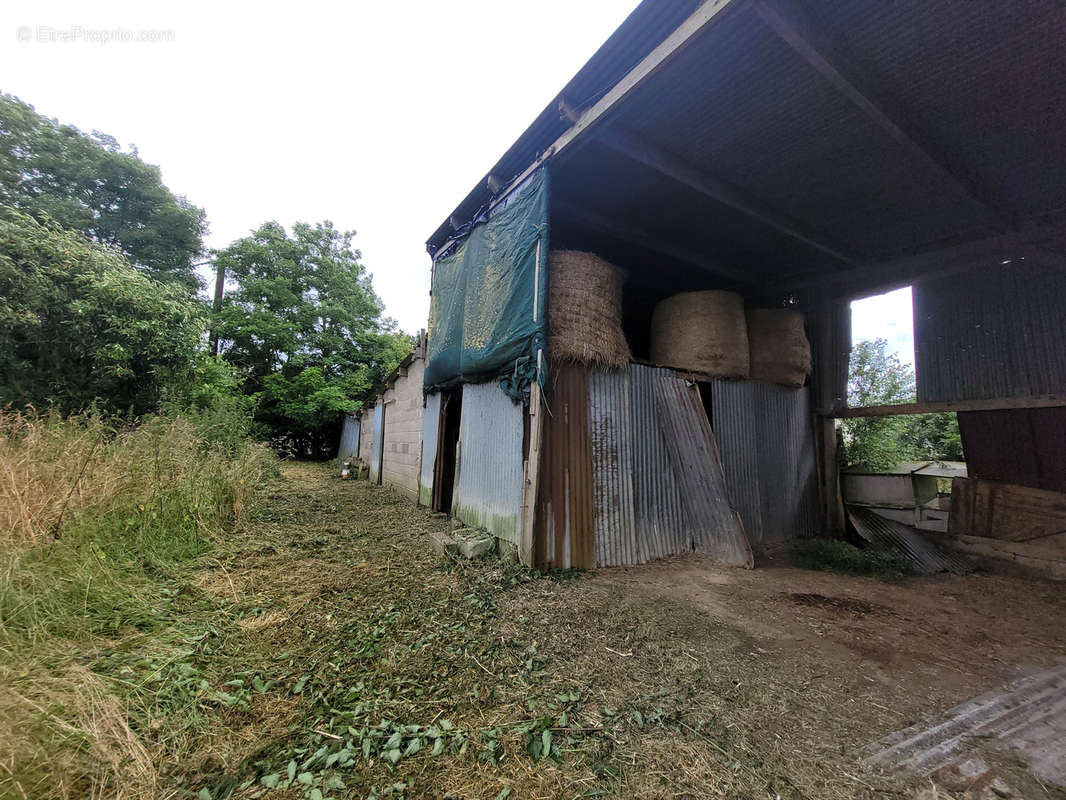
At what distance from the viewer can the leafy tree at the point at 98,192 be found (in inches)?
466

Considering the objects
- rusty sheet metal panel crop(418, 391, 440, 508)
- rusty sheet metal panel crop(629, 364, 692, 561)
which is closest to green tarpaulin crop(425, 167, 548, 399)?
rusty sheet metal panel crop(418, 391, 440, 508)

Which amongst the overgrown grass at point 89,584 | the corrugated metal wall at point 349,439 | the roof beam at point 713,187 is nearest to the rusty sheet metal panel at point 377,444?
the corrugated metal wall at point 349,439

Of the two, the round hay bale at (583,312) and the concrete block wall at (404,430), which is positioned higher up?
the round hay bale at (583,312)

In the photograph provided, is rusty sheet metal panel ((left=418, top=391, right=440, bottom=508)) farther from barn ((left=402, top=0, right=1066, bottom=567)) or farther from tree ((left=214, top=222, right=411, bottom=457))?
tree ((left=214, top=222, right=411, bottom=457))

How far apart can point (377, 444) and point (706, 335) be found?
904 cm

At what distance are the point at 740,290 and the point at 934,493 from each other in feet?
14.5

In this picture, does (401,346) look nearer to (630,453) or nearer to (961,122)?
(630,453)

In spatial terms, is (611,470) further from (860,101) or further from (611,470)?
(860,101)

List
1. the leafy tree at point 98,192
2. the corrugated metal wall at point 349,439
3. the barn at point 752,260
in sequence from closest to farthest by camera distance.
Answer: the barn at point 752,260
the leafy tree at point 98,192
the corrugated metal wall at point 349,439

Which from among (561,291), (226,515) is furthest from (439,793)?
(226,515)

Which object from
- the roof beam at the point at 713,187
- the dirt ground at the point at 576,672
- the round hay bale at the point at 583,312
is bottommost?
the dirt ground at the point at 576,672

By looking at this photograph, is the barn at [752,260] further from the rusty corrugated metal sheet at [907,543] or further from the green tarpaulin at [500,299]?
the rusty corrugated metal sheet at [907,543]

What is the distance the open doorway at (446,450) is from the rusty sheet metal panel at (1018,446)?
7498 millimetres

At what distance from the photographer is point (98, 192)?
43.1ft
